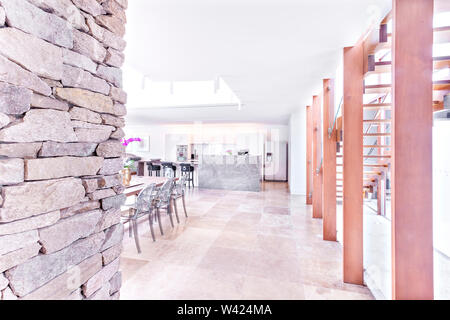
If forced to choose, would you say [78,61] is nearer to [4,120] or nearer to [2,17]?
[2,17]

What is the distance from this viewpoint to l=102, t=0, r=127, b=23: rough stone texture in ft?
3.77

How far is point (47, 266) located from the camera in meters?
0.89

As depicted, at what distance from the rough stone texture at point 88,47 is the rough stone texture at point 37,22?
3 centimetres

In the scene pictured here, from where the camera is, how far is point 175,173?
8.52 m

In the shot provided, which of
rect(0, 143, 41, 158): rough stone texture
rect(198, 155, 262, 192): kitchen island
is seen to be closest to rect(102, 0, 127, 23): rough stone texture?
rect(0, 143, 41, 158): rough stone texture

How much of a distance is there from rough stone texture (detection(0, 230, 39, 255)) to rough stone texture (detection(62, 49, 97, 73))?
2.34 ft

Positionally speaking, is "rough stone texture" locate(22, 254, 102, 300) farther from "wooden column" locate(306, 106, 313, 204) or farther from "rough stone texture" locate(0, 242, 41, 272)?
"wooden column" locate(306, 106, 313, 204)

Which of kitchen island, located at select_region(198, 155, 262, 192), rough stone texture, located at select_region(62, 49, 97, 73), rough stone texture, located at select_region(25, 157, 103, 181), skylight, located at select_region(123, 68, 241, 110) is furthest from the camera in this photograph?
kitchen island, located at select_region(198, 155, 262, 192)

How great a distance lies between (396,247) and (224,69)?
2.79 metres

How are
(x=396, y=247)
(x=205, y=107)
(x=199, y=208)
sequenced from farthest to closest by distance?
(x=205, y=107), (x=199, y=208), (x=396, y=247)

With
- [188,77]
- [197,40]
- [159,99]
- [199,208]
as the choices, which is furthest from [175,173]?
[197,40]

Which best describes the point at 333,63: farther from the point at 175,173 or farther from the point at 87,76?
the point at 175,173

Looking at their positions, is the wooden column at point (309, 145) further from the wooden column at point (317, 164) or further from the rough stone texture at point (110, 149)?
the rough stone texture at point (110, 149)
